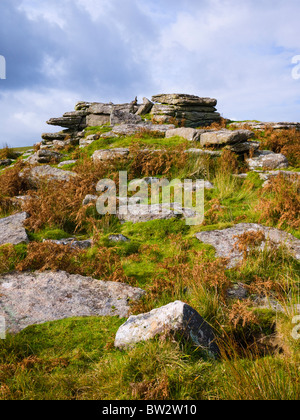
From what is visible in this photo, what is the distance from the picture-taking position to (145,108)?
871 inches

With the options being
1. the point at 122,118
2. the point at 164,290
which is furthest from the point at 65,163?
the point at 164,290

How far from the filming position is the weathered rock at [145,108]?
2212 cm

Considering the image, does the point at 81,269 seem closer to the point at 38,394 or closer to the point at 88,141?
the point at 38,394

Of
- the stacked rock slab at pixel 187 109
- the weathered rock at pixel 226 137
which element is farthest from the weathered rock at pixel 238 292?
the stacked rock slab at pixel 187 109

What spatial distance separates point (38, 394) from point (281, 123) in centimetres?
2040

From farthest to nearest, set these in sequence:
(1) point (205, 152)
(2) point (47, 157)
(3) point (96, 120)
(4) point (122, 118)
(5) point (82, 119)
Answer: (5) point (82, 119)
(3) point (96, 120)
(4) point (122, 118)
(2) point (47, 157)
(1) point (205, 152)

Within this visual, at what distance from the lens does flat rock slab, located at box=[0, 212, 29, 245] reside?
6.72 m

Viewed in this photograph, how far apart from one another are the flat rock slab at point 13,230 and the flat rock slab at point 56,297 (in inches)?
52.7

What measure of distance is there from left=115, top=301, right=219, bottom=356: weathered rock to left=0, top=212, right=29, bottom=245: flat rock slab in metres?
3.93

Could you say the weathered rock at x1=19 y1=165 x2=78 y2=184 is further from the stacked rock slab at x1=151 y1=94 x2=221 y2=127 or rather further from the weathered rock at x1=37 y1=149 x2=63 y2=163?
the stacked rock slab at x1=151 y1=94 x2=221 y2=127

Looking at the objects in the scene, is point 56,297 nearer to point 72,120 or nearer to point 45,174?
point 45,174

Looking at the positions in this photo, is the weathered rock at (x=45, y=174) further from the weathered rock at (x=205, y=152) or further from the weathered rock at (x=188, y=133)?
the weathered rock at (x=188, y=133)

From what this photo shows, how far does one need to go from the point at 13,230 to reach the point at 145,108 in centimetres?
1715

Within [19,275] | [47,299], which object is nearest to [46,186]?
[19,275]
